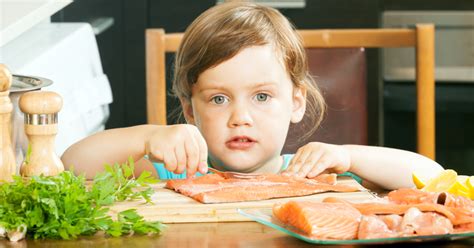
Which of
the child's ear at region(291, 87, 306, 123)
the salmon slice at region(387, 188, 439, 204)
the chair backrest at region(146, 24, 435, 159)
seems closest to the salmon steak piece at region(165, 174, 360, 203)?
the salmon slice at region(387, 188, 439, 204)

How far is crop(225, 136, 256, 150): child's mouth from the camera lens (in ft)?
6.21

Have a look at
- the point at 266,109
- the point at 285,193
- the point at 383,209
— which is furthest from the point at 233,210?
the point at 266,109

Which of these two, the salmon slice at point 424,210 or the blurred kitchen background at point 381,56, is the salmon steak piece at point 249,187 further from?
the blurred kitchen background at point 381,56

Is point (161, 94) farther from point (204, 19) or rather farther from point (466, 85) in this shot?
point (466, 85)

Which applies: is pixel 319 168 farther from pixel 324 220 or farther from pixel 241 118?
pixel 324 220

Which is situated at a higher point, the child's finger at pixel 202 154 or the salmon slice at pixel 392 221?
the child's finger at pixel 202 154

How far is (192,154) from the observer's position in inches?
63.0

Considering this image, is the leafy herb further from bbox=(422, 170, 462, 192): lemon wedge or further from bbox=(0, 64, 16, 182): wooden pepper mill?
bbox=(422, 170, 462, 192): lemon wedge

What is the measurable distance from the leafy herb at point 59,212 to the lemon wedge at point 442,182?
0.44 meters

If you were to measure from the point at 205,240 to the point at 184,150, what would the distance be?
13.3 inches

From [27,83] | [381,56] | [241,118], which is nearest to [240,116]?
[241,118]

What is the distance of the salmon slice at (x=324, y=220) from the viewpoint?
123cm

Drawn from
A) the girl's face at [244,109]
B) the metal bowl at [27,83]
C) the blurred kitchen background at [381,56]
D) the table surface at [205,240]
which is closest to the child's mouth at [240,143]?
the girl's face at [244,109]

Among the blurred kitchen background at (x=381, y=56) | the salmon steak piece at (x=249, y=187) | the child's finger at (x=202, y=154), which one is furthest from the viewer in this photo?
the blurred kitchen background at (x=381, y=56)
